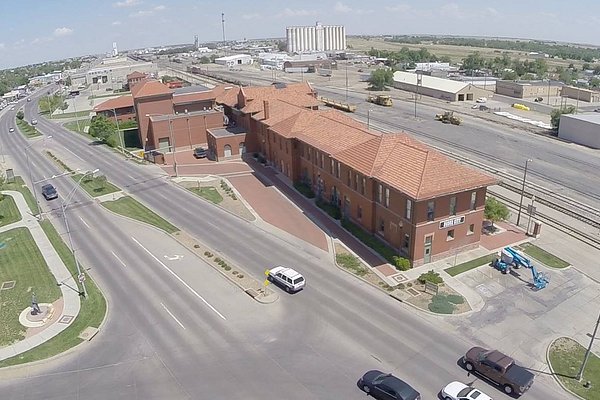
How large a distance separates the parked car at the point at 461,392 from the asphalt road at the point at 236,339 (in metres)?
1.12

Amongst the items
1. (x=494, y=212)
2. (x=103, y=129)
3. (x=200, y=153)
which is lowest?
(x=494, y=212)

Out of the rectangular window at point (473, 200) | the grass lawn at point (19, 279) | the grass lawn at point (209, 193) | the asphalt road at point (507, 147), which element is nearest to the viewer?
the grass lawn at point (19, 279)

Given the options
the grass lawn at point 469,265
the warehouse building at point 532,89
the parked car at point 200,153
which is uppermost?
the warehouse building at point 532,89

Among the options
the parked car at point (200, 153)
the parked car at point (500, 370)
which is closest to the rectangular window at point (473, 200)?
the parked car at point (500, 370)

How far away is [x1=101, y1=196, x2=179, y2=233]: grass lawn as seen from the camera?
55969 millimetres

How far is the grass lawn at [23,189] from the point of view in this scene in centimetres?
6590

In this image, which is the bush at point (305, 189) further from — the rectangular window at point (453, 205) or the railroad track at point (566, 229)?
the railroad track at point (566, 229)

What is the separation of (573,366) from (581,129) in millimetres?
72203

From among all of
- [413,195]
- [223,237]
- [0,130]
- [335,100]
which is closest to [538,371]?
[413,195]

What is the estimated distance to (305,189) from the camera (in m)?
64.1

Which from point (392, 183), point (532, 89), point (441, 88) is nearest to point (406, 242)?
point (392, 183)

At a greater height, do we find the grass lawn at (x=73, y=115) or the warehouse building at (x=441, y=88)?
the warehouse building at (x=441, y=88)

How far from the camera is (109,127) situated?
96688 mm

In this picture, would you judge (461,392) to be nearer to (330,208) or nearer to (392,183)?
(392,183)
